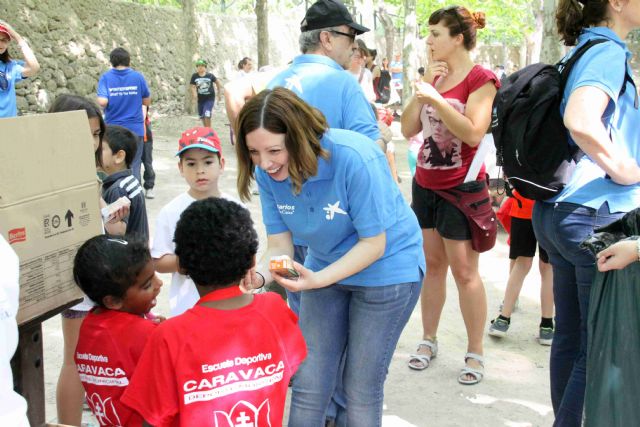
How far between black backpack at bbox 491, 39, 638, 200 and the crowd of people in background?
0.18 ft

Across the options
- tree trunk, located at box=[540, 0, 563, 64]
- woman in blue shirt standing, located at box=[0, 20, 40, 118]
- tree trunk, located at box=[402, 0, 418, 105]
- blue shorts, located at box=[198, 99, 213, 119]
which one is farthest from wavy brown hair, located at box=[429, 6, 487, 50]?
tree trunk, located at box=[402, 0, 418, 105]

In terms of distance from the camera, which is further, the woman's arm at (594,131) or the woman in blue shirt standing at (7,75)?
the woman in blue shirt standing at (7,75)

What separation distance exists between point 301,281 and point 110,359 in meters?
0.73

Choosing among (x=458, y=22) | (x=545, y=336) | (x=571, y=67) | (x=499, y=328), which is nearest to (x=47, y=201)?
Answer: (x=571, y=67)

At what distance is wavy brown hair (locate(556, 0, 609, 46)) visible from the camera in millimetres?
2913

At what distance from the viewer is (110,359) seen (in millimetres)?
2566

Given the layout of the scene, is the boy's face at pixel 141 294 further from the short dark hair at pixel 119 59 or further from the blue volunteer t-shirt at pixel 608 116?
the short dark hair at pixel 119 59

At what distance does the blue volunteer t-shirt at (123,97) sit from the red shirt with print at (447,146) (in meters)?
5.78

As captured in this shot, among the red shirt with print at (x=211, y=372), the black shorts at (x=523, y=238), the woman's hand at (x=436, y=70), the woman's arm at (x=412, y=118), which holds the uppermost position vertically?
the woman's hand at (x=436, y=70)

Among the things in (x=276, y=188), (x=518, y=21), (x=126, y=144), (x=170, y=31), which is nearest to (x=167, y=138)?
(x=170, y=31)

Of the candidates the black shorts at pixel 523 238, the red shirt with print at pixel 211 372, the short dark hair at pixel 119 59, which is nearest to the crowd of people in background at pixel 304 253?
the red shirt with print at pixel 211 372

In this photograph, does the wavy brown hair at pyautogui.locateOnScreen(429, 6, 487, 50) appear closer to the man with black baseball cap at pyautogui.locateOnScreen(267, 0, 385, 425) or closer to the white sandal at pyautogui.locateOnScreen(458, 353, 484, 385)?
the man with black baseball cap at pyautogui.locateOnScreen(267, 0, 385, 425)

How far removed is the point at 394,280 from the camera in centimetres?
286

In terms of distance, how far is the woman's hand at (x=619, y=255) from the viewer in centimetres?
257
